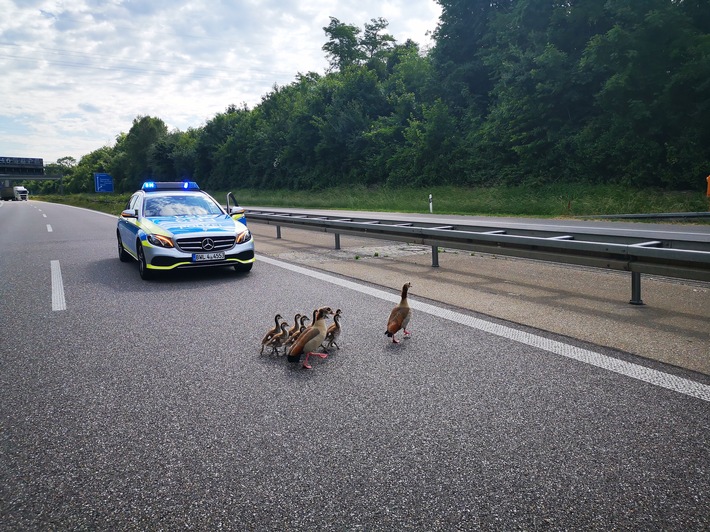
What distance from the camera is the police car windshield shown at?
35.4ft

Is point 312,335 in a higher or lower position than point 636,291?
higher

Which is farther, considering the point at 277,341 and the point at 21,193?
the point at 21,193

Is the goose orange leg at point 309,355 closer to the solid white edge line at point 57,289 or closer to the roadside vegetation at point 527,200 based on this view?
the solid white edge line at point 57,289

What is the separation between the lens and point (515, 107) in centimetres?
3303

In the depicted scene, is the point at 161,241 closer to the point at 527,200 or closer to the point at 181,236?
the point at 181,236

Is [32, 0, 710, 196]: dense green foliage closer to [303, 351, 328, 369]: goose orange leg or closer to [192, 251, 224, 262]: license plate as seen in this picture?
[192, 251, 224, 262]: license plate

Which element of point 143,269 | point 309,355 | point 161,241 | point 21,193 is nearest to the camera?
point 309,355

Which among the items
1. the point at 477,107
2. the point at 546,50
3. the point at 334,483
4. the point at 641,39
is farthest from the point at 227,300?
the point at 477,107

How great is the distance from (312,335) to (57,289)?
581 cm

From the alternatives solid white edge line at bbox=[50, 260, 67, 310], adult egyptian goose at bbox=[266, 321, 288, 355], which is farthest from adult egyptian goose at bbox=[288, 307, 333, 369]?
solid white edge line at bbox=[50, 260, 67, 310]

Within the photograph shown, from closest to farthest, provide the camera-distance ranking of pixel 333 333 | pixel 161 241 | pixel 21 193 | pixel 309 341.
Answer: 1. pixel 309 341
2. pixel 333 333
3. pixel 161 241
4. pixel 21 193

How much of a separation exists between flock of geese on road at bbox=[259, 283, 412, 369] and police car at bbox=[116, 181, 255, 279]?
171 inches

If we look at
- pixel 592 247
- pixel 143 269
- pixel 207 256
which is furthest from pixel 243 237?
pixel 592 247

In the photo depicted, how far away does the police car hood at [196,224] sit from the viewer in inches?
379
